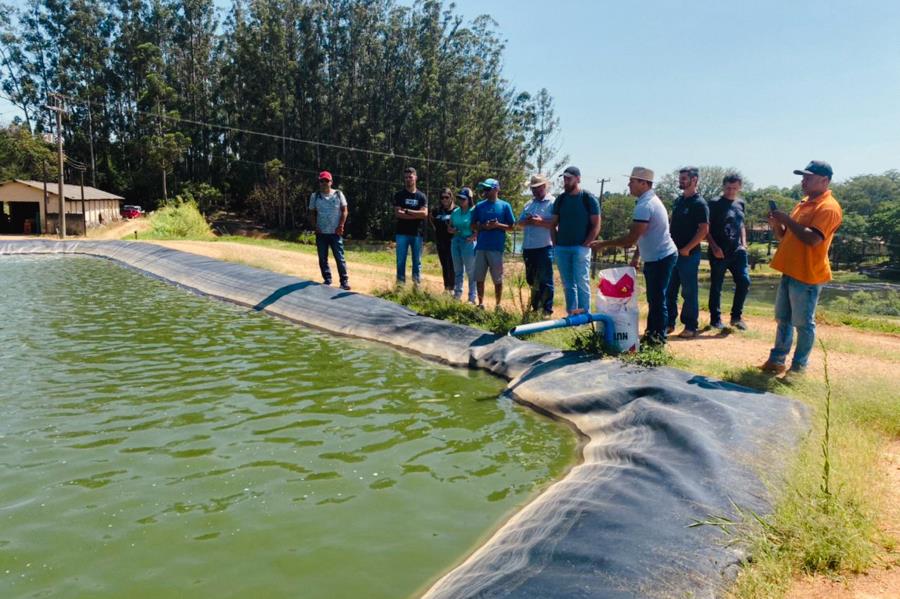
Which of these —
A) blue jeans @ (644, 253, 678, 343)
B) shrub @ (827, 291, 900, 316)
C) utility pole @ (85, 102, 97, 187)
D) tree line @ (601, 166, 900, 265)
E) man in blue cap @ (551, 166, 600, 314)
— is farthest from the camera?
tree line @ (601, 166, 900, 265)

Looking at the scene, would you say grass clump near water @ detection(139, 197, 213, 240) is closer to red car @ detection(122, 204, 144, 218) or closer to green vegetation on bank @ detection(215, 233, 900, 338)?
green vegetation on bank @ detection(215, 233, 900, 338)

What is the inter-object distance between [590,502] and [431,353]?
12.5ft

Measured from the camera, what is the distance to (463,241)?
8.56 m

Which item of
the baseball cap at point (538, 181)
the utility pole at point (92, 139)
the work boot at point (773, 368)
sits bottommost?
the work boot at point (773, 368)

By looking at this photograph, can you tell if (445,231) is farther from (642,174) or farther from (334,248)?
(642,174)

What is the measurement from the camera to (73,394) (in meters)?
5.03

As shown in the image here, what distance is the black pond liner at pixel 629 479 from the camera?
101 inches

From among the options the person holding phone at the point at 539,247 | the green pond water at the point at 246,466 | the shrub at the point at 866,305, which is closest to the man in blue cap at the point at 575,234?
the person holding phone at the point at 539,247

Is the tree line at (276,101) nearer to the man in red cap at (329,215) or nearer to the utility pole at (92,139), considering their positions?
the utility pole at (92,139)

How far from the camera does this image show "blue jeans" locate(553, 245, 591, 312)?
6598 millimetres

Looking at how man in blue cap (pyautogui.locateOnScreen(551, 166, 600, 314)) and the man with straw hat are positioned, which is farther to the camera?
man in blue cap (pyautogui.locateOnScreen(551, 166, 600, 314))

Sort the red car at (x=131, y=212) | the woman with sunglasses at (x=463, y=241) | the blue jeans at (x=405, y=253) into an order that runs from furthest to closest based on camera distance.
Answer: the red car at (x=131, y=212) < the blue jeans at (x=405, y=253) < the woman with sunglasses at (x=463, y=241)

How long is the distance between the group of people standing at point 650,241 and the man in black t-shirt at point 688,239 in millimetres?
12

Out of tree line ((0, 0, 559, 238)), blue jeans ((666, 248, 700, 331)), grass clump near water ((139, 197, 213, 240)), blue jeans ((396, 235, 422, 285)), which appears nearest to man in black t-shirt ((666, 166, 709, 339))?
blue jeans ((666, 248, 700, 331))
